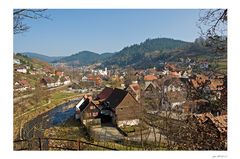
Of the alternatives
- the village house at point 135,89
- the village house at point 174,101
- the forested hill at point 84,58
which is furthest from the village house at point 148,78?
the forested hill at point 84,58

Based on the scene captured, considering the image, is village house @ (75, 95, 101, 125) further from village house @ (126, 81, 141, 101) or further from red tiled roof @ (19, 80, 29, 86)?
red tiled roof @ (19, 80, 29, 86)

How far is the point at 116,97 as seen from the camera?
3.06m

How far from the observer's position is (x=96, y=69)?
3074mm

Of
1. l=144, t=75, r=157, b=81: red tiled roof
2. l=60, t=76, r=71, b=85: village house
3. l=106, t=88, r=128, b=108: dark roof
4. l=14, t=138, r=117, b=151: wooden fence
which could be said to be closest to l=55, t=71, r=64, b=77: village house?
l=60, t=76, r=71, b=85: village house

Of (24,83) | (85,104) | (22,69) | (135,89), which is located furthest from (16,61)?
(135,89)

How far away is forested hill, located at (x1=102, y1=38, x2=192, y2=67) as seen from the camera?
291 centimetres

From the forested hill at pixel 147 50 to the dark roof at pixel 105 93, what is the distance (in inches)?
11.1

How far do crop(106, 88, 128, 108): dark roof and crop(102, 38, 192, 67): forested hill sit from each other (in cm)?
29

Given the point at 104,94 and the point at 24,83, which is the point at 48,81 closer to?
the point at 24,83

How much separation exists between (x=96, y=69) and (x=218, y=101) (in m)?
1.29

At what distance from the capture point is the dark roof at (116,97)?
3.06 m

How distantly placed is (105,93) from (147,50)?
0.66 metres

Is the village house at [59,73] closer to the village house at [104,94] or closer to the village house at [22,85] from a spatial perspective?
the village house at [22,85]
